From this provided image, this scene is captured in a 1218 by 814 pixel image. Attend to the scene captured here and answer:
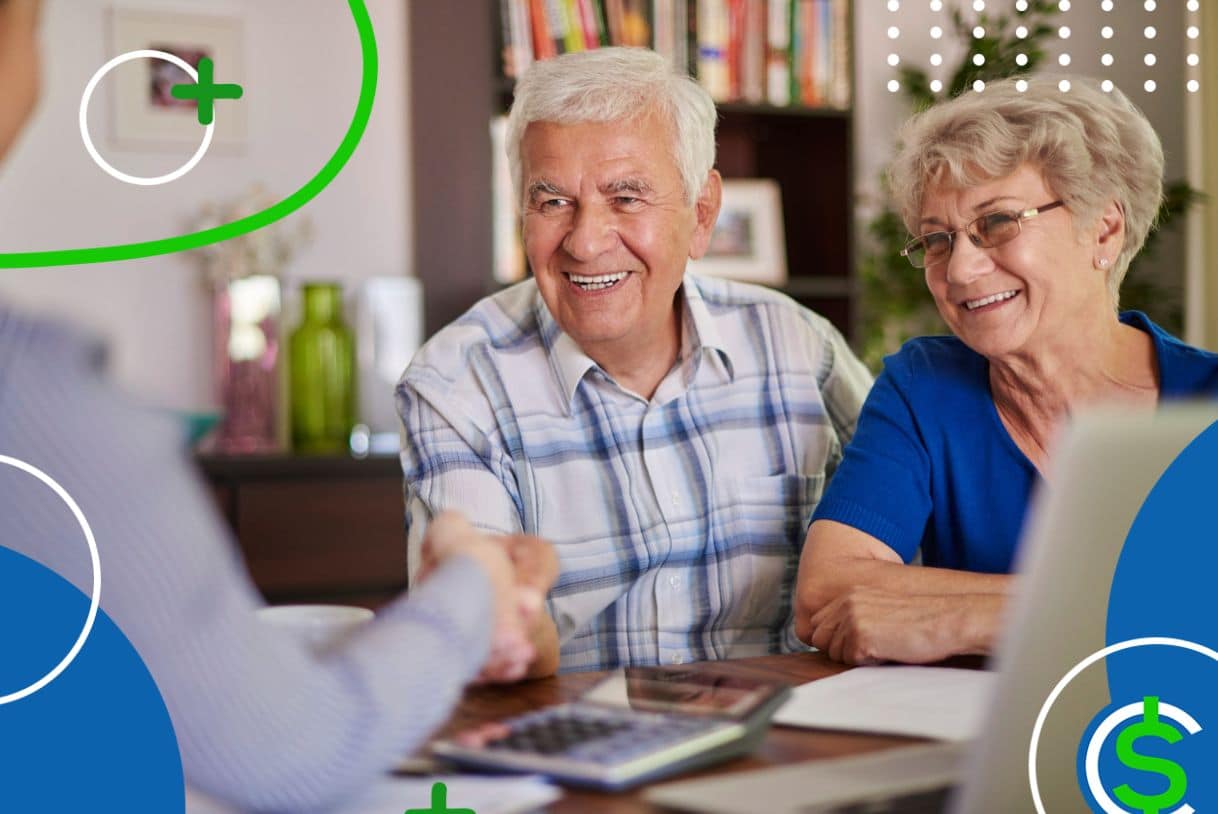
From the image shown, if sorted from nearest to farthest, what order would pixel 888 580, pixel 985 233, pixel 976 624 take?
pixel 976 624 → pixel 888 580 → pixel 985 233

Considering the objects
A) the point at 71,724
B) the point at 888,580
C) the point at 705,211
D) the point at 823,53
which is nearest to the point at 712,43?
the point at 823,53

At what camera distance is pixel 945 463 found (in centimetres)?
142

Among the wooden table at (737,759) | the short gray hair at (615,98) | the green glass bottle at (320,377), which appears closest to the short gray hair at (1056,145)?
the short gray hair at (615,98)

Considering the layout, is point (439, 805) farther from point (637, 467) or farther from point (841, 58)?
point (841, 58)

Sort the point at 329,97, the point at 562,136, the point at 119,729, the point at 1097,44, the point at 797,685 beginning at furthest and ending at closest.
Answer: the point at 329,97 < the point at 562,136 < the point at 1097,44 < the point at 797,685 < the point at 119,729

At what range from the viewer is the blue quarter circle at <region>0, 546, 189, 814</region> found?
0.69m

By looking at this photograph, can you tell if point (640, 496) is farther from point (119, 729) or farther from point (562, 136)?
point (119, 729)

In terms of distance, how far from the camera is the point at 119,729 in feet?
2.39

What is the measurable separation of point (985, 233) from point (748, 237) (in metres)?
1.59

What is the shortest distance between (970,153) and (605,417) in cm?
50

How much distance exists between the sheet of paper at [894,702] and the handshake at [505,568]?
21 centimetres

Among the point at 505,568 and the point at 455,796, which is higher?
the point at 505,568

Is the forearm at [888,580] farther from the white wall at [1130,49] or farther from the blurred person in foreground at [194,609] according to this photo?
the blurred person in foreground at [194,609]

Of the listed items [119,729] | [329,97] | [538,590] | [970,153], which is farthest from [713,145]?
[329,97]
